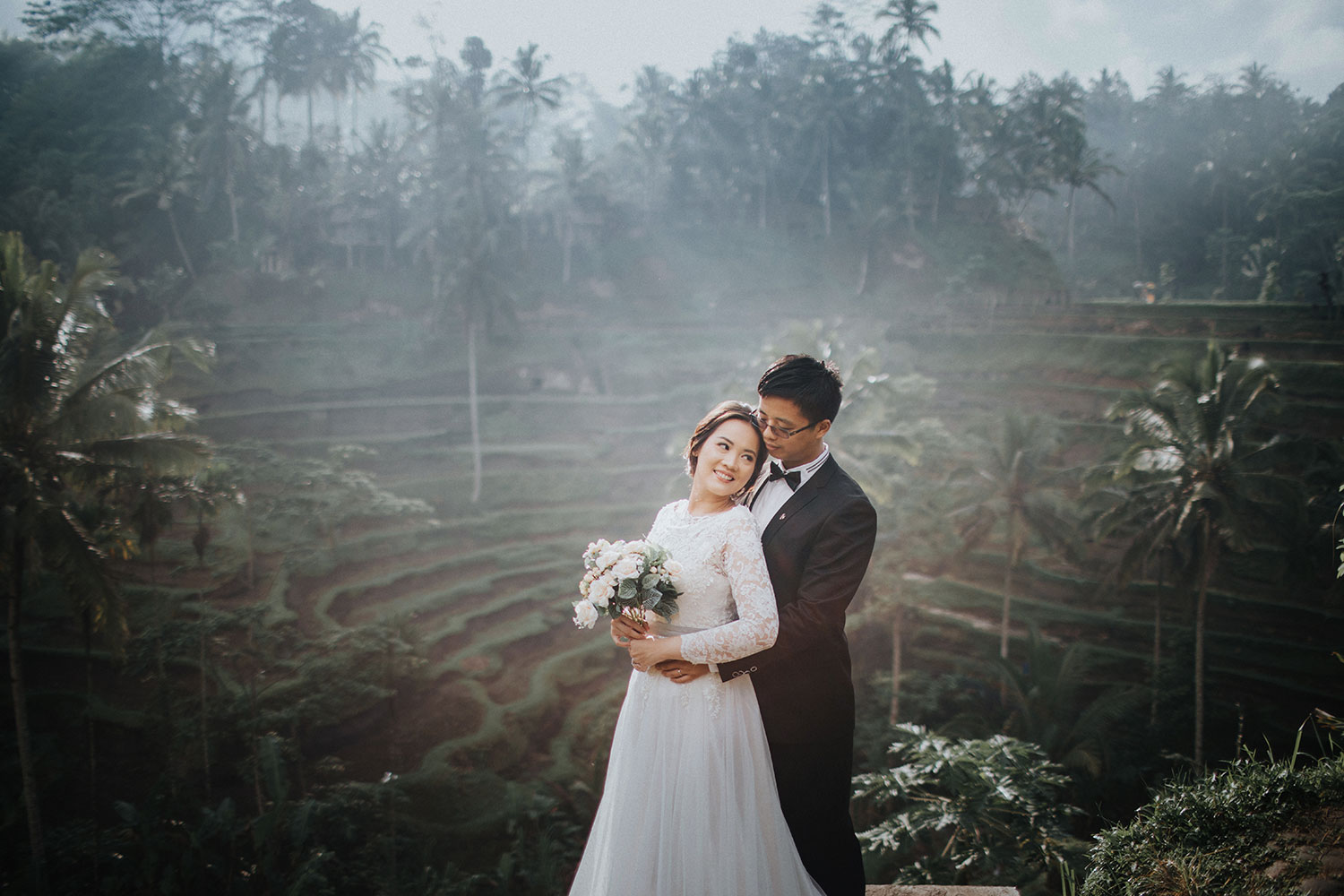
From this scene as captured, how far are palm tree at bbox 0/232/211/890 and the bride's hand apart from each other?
883cm

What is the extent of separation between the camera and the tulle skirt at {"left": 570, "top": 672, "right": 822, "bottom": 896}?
2660mm

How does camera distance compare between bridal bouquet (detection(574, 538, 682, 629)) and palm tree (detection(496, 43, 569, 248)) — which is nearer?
bridal bouquet (detection(574, 538, 682, 629))

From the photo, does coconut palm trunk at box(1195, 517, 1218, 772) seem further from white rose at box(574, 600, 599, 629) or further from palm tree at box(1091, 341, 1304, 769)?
white rose at box(574, 600, 599, 629)

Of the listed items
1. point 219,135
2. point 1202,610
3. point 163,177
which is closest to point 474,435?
point 163,177

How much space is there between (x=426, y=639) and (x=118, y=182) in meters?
17.6

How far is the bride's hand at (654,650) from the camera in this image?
2645mm

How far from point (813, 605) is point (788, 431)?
2.14 ft

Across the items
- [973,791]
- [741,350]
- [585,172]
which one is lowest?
[973,791]

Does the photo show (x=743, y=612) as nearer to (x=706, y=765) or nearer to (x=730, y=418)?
(x=706, y=765)

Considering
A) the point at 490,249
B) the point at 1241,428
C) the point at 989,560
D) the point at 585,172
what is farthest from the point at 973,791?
the point at 585,172

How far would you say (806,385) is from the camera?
112 inches

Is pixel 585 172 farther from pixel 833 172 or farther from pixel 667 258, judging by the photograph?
pixel 833 172

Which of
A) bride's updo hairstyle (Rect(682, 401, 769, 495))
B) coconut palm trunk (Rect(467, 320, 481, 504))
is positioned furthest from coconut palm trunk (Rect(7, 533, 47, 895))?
Result: coconut palm trunk (Rect(467, 320, 481, 504))

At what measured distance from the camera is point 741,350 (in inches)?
1254
